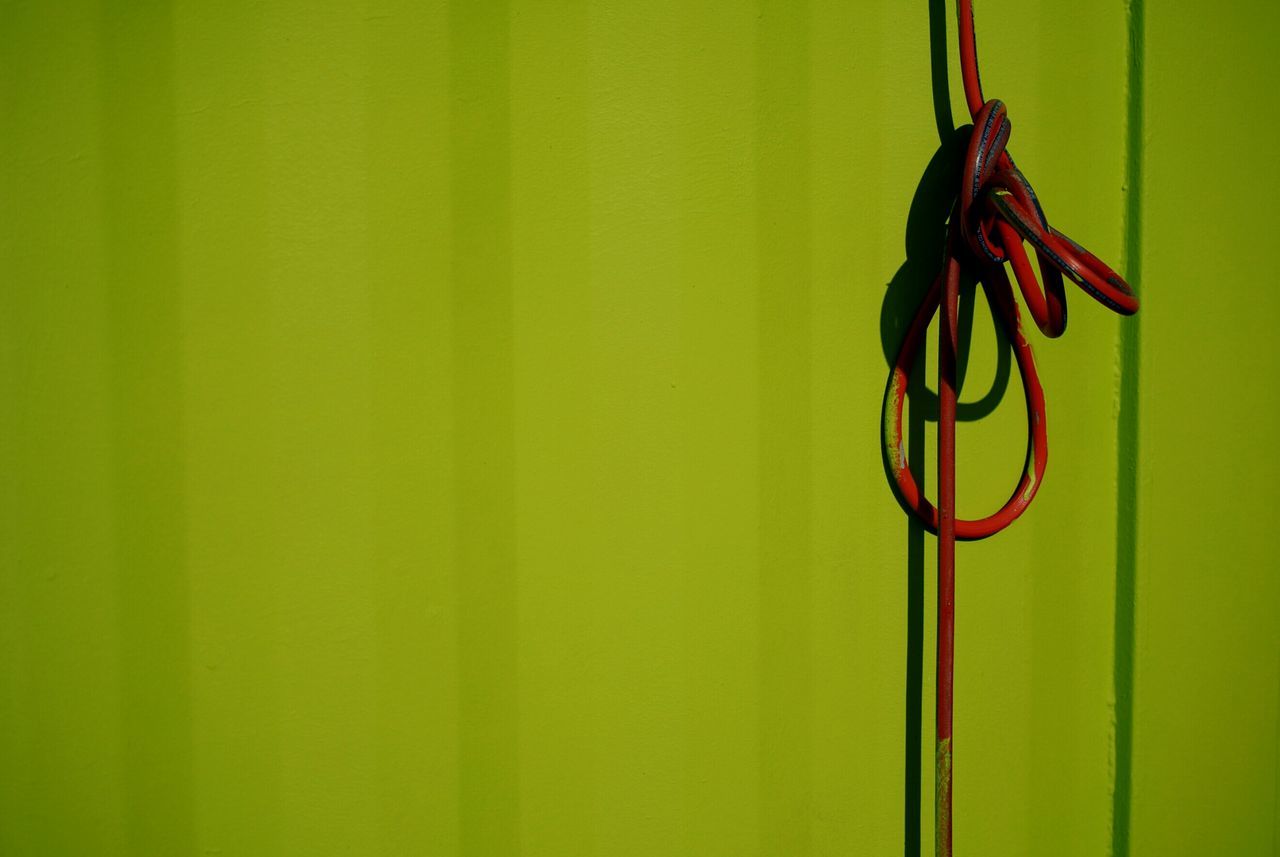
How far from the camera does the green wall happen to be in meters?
0.66

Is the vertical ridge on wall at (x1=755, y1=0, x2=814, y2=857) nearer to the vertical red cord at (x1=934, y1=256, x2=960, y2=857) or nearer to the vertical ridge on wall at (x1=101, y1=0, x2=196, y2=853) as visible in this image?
the vertical red cord at (x1=934, y1=256, x2=960, y2=857)

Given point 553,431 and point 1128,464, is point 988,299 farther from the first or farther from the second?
point 553,431

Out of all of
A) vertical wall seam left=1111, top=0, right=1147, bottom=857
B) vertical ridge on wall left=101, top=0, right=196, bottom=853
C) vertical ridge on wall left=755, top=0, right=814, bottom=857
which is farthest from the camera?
vertical wall seam left=1111, top=0, right=1147, bottom=857

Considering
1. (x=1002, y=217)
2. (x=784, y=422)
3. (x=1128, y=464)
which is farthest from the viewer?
(x=1128, y=464)

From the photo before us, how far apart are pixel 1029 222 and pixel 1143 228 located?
347 millimetres

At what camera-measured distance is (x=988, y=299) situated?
0.78 meters

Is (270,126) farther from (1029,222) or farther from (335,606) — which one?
(1029,222)

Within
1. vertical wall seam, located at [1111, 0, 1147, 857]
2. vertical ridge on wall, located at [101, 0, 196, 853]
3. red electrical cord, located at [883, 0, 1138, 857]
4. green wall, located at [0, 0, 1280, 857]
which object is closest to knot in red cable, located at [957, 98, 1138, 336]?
red electrical cord, located at [883, 0, 1138, 857]

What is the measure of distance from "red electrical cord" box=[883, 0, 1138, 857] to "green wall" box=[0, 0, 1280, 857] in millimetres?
46

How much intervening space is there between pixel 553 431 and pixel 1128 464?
0.75m

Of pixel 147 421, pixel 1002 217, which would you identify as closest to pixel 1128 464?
pixel 1002 217

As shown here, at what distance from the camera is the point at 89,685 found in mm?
671

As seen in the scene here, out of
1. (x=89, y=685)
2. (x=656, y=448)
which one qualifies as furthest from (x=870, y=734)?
(x=89, y=685)

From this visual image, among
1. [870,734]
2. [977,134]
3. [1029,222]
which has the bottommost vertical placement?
[870,734]
